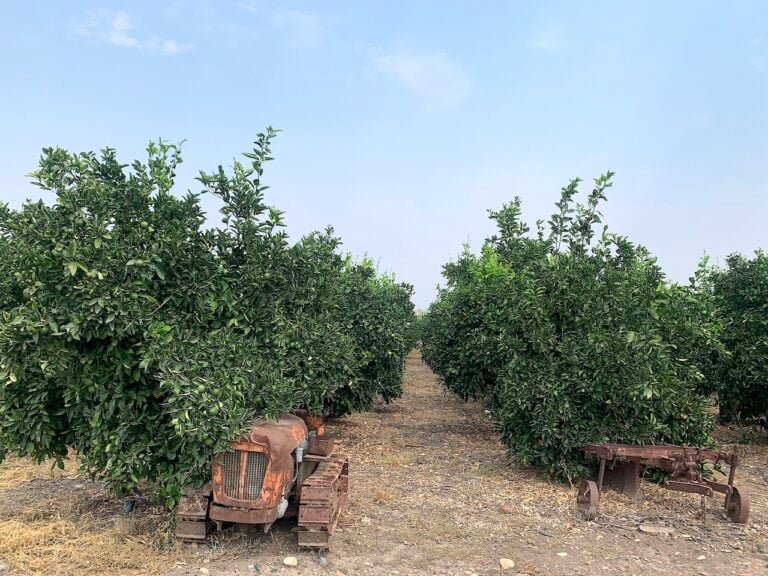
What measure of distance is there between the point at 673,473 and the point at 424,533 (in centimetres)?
327

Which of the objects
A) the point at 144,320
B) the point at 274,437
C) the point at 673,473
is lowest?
the point at 673,473

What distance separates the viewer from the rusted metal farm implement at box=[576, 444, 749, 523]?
22.3 ft

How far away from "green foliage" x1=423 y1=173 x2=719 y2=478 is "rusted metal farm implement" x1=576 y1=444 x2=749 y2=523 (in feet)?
2.00

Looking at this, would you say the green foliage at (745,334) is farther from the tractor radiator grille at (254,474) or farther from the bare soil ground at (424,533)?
the tractor radiator grille at (254,474)

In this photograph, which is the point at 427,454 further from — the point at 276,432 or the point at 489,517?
the point at 276,432

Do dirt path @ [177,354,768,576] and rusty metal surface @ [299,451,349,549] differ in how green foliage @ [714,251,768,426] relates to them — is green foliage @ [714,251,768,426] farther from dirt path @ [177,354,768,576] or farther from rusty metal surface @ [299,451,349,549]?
rusty metal surface @ [299,451,349,549]

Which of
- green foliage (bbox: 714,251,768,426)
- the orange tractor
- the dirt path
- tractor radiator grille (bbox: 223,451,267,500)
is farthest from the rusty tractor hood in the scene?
green foliage (bbox: 714,251,768,426)

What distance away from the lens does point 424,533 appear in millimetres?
6363

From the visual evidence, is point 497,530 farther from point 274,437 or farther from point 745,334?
point 745,334

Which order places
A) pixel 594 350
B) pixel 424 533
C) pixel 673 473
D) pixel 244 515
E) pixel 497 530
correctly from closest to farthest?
1. pixel 244 515
2. pixel 424 533
3. pixel 497 530
4. pixel 673 473
5. pixel 594 350

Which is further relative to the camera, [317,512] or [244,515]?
[317,512]

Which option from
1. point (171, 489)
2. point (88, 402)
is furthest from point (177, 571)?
point (88, 402)

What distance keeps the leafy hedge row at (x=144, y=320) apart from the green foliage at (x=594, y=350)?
3674 millimetres

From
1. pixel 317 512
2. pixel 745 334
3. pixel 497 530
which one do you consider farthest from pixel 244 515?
pixel 745 334
